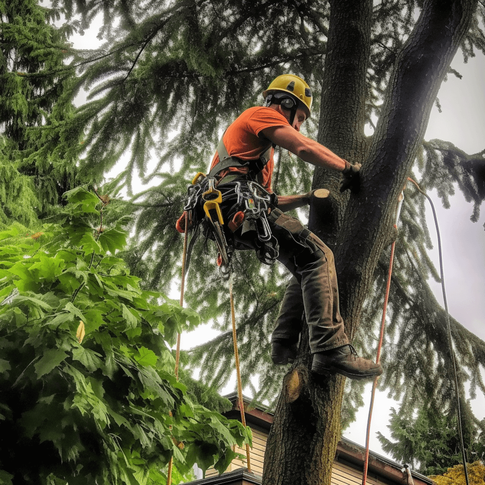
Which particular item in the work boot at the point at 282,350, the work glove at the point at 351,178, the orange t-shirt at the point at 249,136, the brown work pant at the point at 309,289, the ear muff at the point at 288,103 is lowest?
the work boot at the point at 282,350

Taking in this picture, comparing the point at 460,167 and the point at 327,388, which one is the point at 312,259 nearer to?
the point at 327,388

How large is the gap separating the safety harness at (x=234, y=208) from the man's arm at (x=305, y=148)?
0.26 m

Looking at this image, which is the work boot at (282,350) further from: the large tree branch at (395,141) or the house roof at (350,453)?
the house roof at (350,453)

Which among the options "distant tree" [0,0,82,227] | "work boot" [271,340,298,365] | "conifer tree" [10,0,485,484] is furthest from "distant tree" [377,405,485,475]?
"work boot" [271,340,298,365]

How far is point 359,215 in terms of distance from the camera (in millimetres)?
3936

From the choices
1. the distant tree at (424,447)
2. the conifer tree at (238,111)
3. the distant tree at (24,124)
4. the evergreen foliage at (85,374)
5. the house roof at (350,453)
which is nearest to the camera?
the evergreen foliage at (85,374)

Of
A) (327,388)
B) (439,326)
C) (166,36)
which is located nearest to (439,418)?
(439,326)

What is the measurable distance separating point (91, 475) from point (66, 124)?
3.89m

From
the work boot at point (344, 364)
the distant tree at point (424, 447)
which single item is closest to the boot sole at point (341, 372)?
the work boot at point (344, 364)

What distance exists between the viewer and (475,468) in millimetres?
19062

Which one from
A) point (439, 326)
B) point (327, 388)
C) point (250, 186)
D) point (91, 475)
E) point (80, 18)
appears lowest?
point (91, 475)

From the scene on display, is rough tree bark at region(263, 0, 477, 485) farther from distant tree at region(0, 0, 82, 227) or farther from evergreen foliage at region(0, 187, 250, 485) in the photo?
distant tree at region(0, 0, 82, 227)

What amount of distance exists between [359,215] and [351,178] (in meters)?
0.26

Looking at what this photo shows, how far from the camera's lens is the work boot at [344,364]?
344cm
